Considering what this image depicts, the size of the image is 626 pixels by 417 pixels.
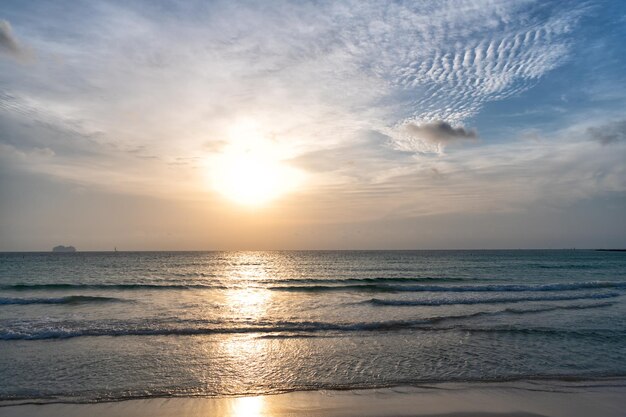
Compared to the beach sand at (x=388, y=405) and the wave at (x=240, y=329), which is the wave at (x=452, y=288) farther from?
the beach sand at (x=388, y=405)

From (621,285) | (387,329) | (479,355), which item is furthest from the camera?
(621,285)

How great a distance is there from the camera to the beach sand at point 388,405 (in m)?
7.96

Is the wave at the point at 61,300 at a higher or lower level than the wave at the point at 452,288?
higher

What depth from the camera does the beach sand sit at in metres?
7.96

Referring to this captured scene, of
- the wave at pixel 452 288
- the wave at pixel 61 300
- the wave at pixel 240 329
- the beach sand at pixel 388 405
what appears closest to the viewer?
the beach sand at pixel 388 405

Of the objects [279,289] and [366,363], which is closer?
[366,363]

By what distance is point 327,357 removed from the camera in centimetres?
1203

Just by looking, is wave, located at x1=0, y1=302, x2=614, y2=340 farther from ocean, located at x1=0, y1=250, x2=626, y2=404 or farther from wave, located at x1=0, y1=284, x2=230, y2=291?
wave, located at x1=0, y1=284, x2=230, y2=291

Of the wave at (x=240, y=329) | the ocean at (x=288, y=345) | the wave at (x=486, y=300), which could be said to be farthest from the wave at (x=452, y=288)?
the wave at (x=240, y=329)

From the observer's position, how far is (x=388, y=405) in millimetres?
8312

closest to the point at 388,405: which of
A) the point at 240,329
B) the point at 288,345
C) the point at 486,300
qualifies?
the point at 288,345

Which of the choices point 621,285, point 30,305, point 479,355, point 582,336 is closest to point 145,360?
point 479,355

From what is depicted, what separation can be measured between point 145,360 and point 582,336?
50.9 feet

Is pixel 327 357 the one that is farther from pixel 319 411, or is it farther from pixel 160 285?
pixel 160 285
